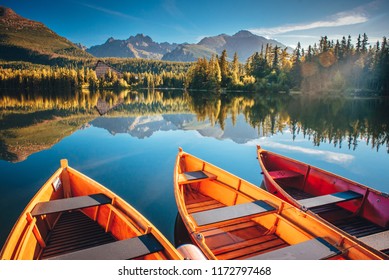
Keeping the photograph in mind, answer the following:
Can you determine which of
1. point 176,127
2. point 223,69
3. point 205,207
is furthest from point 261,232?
point 223,69

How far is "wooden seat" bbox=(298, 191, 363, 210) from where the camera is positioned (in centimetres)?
520

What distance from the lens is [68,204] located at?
15.4ft

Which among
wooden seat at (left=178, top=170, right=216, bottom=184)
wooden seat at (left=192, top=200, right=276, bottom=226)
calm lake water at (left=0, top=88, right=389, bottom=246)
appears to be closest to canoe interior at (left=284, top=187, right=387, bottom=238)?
wooden seat at (left=192, top=200, right=276, bottom=226)

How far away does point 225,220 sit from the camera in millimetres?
4324

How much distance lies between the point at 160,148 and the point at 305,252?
36.3 ft

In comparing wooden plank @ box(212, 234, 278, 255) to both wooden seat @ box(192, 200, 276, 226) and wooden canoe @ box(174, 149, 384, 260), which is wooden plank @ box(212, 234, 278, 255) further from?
wooden seat @ box(192, 200, 276, 226)

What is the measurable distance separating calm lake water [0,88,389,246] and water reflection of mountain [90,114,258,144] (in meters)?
0.07

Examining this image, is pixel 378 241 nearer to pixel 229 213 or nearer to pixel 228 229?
pixel 229 213

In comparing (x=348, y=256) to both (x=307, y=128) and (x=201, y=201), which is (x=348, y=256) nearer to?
(x=201, y=201)

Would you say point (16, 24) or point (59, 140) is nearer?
point (16, 24)

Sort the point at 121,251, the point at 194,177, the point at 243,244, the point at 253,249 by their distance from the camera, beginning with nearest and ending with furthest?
the point at 121,251 < the point at 253,249 < the point at 243,244 < the point at 194,177

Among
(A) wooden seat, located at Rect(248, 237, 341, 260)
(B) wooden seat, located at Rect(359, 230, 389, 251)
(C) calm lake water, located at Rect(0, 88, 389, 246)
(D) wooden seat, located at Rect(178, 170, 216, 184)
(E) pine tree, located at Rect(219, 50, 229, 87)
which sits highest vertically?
(E) pine tree, located at Rect(219, 50, 229, 87)
